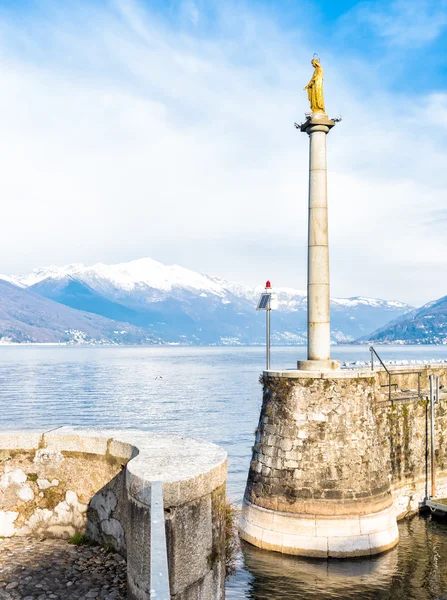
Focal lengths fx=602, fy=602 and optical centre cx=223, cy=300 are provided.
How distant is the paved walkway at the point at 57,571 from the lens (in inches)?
223

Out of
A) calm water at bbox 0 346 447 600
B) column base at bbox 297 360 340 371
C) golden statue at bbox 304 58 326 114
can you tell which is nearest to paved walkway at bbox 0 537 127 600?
calm water at bbox 0 346 447 600

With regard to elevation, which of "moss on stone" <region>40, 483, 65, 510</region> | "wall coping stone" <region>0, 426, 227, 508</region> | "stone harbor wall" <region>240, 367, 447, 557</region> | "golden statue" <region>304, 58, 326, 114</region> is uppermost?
"golden statue" <region>304, 58, 326, 114</region>

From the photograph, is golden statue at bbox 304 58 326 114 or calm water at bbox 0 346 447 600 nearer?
calm water at bbox 0 346 447 600

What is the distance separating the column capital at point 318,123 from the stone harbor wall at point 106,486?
1470 centimetres

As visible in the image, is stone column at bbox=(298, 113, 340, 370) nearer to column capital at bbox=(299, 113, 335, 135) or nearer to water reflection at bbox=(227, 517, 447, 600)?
column capital at bbox=(299, 113, 335, 135)

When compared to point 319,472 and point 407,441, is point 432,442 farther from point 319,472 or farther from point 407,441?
point 319,472

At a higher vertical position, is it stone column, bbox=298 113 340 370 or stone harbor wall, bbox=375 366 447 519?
stone column, bbox=298 113 340 370

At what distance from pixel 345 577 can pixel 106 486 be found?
1219cm

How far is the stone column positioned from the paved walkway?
44.5 ft

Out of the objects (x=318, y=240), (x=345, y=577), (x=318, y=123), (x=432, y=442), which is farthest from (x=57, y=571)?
(x=432, y=442)

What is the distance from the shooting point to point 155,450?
6.52 meters

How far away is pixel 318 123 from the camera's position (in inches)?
770

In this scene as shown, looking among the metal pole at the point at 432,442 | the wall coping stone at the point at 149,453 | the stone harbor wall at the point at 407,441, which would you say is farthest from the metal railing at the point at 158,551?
the metal pole at the point at 432,442

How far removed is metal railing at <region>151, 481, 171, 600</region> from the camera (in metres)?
3.42
